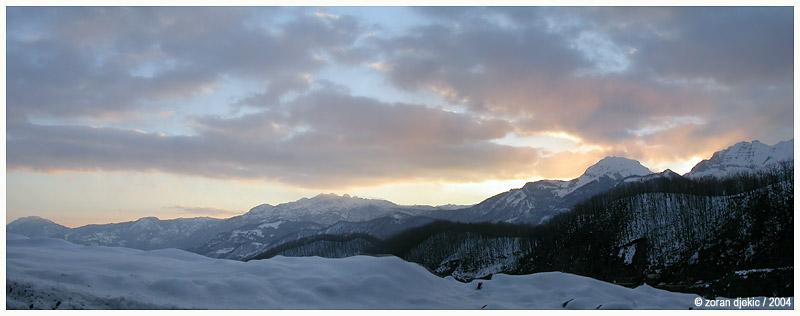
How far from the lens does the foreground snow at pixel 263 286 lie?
24141 mm

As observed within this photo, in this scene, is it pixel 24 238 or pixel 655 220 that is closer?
pixel 24 238

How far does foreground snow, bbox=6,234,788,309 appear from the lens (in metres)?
24.1

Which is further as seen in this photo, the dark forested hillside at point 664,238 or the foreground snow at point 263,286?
the dark forested hillside at point 664,238

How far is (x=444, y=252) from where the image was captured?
628 feet

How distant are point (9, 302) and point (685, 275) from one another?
12021 centimetres

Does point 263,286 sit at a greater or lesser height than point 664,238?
greater

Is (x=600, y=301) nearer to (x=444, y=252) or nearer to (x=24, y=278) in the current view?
(x=24, y=278)

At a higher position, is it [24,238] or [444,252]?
[24,238]

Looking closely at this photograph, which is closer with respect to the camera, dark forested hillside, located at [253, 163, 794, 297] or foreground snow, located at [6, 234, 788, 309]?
foreground snow, located at [6, 234, 788, 309]

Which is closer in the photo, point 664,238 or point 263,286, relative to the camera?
point 263,286

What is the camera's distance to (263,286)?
29562 millimetres

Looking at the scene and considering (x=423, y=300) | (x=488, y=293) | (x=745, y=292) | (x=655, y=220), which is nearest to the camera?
(x=423, y=300)
